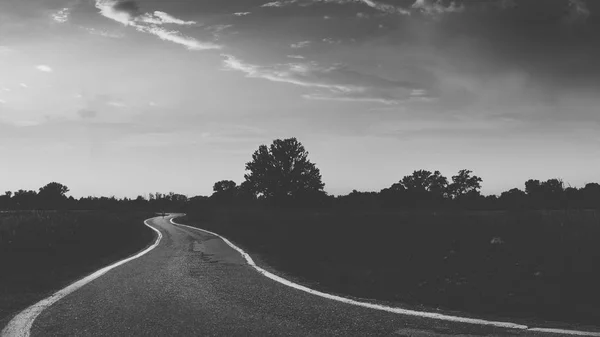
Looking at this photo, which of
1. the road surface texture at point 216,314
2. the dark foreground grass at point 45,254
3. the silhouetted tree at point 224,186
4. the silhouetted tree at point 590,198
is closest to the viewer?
the road surface texture at point 216,314

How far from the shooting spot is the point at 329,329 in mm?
4375

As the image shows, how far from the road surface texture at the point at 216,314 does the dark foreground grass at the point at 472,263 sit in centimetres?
96

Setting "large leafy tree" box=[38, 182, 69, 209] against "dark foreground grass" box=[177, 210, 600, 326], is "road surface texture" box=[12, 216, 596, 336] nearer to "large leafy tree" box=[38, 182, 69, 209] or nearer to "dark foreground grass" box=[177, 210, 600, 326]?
"dark foreground grass" box=[177, 210, 600, 326]

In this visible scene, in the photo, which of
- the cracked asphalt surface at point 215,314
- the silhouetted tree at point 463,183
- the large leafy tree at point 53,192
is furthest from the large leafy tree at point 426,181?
the large leafy tree at point 53,192

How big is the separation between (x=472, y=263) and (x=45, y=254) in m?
13.2

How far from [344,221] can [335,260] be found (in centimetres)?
378

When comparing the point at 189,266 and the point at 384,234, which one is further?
the point at 384,234

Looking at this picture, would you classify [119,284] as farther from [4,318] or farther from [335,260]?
[335,260]

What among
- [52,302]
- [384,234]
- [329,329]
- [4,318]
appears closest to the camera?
[329,329]

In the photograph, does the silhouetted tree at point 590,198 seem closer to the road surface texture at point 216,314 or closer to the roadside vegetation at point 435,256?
the roadside vegetation at point 435,256

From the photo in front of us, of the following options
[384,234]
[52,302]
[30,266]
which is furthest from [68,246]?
[384,234]

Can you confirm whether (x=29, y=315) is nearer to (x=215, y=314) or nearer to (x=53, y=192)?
(x=215, y=314)

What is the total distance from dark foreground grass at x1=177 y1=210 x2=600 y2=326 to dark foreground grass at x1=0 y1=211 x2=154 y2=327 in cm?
479

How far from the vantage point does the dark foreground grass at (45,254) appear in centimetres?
725
